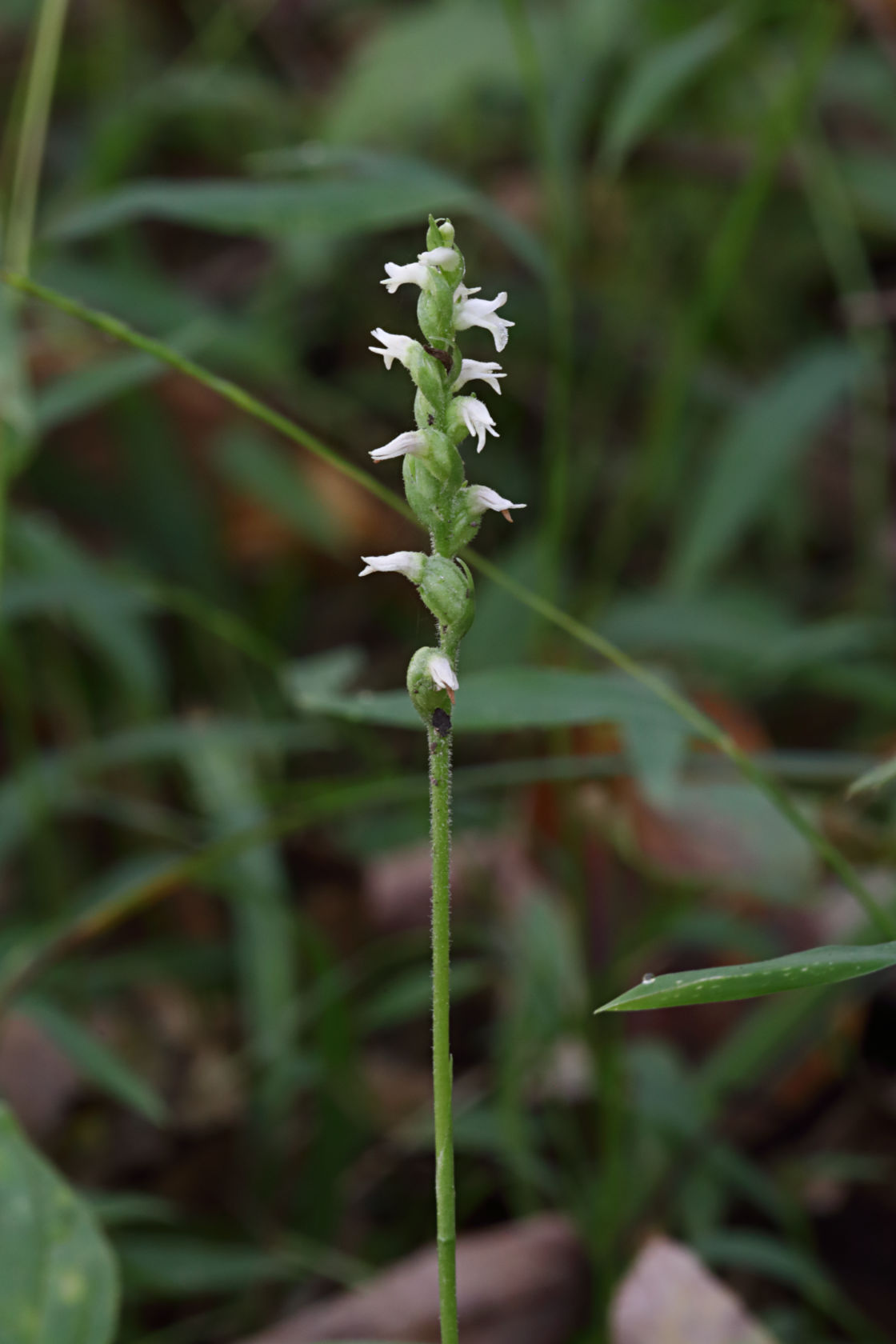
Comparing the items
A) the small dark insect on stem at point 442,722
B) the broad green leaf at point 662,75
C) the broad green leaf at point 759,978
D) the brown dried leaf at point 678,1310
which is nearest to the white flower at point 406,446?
the small dark insect on stem at point 442,722

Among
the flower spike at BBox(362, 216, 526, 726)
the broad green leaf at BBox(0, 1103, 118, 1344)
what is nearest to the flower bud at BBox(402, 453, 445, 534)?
the flower spike at BBox(362, 216, 526, 726)

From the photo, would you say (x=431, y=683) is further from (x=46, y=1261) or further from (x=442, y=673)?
(x=46, y=1261)

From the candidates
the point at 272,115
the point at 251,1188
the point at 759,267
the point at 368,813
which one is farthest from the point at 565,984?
the point at 272,115

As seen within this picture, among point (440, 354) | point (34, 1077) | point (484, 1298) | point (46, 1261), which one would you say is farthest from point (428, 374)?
point (34, 1077)

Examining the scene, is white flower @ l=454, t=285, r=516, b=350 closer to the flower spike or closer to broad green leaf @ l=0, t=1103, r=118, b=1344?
the flower spike

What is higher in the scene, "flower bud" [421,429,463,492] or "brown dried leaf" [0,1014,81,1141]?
"flower bud" [421,429,463,492]
